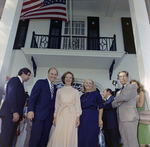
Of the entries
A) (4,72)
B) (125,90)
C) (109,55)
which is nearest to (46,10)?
(109,55)

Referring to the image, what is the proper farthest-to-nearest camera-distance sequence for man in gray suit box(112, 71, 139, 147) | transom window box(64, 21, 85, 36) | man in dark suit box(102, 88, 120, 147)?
transom window box(64, 21, 85, 36) < man in dark suit box(102, 88, 120, 147) < man in gray suit box(112, 71, 139, 147)

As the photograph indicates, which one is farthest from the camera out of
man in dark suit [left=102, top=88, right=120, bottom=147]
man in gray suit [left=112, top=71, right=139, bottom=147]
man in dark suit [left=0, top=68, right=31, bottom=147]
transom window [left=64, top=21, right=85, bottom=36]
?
transom window [left=64, top=21, right=85, bottom=36]

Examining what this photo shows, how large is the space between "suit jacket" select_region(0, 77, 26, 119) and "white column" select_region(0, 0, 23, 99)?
0.41 m

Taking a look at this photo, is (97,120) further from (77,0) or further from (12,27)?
(77,0)

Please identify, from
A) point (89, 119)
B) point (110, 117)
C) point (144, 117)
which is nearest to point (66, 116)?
point (89, 119)

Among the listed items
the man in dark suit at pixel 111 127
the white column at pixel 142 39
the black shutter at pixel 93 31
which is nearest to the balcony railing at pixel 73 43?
the black shutter at pixel 93 31

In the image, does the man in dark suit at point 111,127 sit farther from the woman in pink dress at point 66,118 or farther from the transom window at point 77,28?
Result: the transom window at point 77,28

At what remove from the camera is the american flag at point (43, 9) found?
5965mm

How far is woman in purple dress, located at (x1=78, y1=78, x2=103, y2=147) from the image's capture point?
8.23 ft

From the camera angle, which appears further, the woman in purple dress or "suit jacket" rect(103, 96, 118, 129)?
"suit jacket" rect(103, 96, 118, 129)

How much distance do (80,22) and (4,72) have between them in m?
6.47

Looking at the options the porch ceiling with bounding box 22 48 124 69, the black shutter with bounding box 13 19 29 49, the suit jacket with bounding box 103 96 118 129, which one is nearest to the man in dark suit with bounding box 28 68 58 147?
the suit jacket with bounding box 103 96 118 129

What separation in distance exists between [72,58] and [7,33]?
3.41m

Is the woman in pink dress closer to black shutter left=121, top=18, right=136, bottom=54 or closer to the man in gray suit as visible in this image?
the man in gray suit
